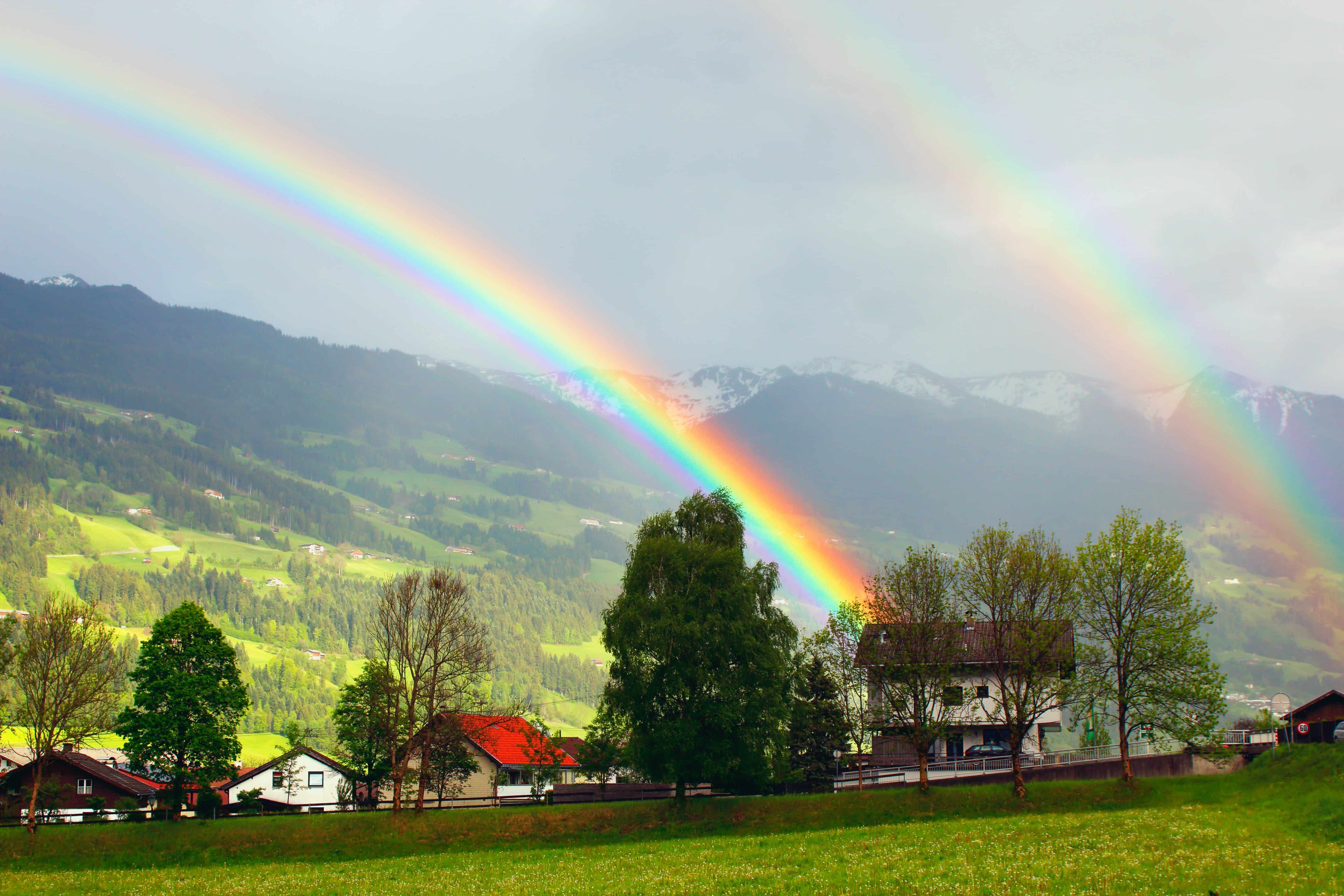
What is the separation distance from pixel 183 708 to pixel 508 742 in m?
40.2

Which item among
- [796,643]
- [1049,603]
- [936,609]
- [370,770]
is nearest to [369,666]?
[370,770]

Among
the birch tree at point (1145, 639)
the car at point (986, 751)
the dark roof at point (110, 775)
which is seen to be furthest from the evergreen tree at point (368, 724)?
the birch tree at point (1145, 639)

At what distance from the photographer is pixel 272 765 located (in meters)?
94.6

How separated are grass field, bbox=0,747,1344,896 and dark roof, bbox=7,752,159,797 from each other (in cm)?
3181

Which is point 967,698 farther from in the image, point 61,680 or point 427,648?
point 61,680

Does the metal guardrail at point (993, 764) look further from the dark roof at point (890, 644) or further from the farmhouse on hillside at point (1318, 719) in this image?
the farmhouse on hillside at point (1318, 719)

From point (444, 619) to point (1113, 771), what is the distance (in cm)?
3993

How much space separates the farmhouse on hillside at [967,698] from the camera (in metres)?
59.8

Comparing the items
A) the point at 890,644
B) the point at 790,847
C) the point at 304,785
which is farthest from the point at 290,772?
the point at 790,847

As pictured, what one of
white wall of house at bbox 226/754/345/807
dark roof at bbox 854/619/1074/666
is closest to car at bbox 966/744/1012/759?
dark roof at bbox 854/619/1074/666

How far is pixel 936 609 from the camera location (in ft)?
194

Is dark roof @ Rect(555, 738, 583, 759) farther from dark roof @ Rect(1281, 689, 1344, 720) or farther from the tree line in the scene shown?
dark roof @ Rect(1281, 689, 1344, 720)

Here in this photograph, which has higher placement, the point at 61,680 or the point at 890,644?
the point at 890,644

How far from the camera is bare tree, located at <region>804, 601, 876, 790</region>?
6719 centimetres
